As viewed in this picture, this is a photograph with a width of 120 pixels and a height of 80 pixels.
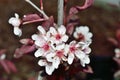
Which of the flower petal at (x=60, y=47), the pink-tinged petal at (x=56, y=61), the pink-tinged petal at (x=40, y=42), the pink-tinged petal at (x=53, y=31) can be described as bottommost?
the pink-tinged petal at (x=56, y=61)

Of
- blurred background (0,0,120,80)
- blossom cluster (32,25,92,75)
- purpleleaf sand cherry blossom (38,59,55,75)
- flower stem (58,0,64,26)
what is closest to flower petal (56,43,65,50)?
blossom cluster (32,25,92,75)

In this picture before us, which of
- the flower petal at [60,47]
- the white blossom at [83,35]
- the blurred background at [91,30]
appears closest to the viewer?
the flower petal at [60,47]

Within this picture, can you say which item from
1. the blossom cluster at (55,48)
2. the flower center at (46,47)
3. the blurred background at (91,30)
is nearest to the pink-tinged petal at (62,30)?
the blossom cluster at (55,48)

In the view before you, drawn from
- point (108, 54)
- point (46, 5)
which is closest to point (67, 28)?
point (108, 54)

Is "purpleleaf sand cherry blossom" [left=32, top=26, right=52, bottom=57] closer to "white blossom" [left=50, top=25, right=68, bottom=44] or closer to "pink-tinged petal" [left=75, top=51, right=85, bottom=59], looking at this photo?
"white blossom" [left=50, top=25, right=68, bottom=44]

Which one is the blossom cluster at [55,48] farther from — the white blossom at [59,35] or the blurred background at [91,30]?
the blurred background at [91,30]
